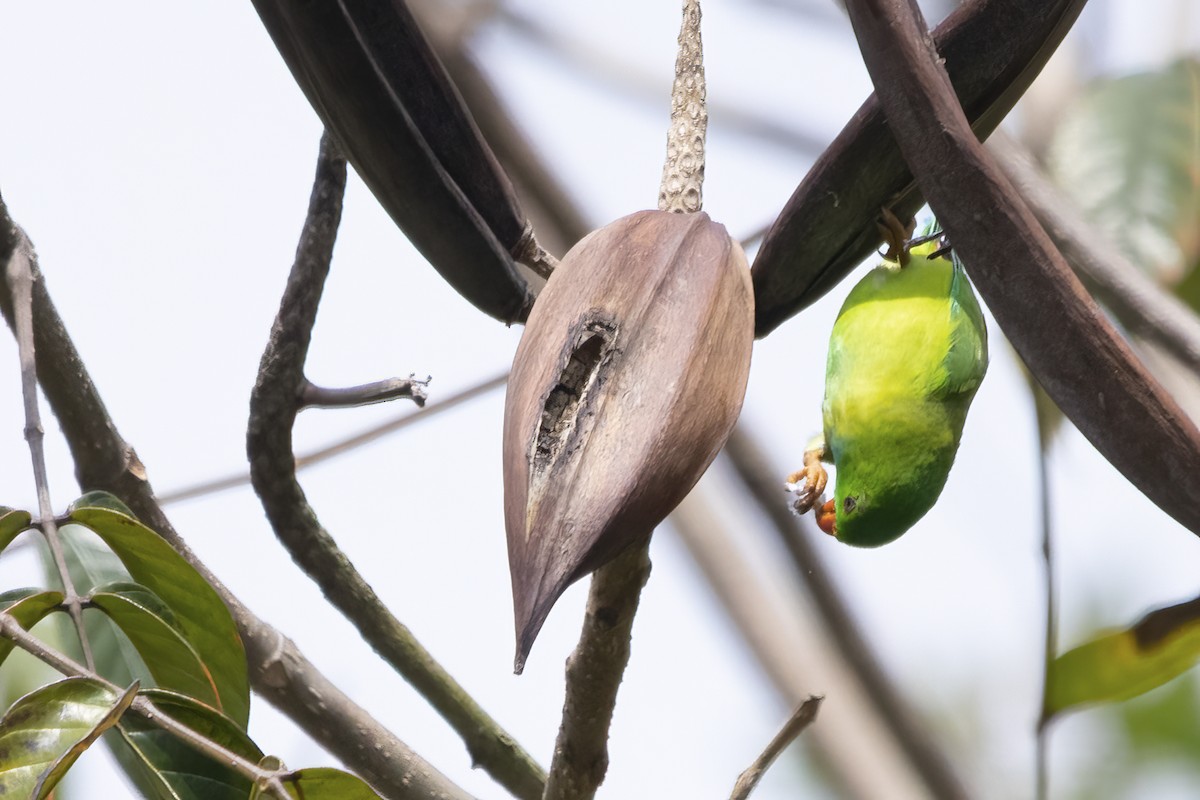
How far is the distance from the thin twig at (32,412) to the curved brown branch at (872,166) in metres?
0.33

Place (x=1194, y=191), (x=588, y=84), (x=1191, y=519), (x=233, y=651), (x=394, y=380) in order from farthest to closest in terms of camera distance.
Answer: (x=588, y=84) < (x=1194, y=191) < (x=394, y=380) < (x=233, y=651) < (x=1191, y=519)

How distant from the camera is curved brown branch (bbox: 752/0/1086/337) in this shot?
50 cm

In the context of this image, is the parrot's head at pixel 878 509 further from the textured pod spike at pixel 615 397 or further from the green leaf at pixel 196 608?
the green leaf at pixel 196 608

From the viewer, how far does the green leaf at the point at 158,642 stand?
1.70 feet

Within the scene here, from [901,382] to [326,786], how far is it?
0.34 m

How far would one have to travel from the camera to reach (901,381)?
0.61 m

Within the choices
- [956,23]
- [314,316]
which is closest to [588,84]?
[314,316]

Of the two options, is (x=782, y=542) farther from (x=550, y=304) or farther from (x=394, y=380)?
(x=550, y=304)

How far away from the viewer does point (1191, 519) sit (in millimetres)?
407

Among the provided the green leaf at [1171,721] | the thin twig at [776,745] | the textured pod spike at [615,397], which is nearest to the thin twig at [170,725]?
the textured pod spike at [615,397]

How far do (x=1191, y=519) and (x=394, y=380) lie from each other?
0.44m

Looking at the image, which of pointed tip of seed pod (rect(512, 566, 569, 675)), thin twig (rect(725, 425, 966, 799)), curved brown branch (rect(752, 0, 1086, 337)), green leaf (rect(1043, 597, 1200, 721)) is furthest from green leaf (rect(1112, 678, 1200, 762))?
pointed tip of seed pod (rect(512, 566, 569, 675))

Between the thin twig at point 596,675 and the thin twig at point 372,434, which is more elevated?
the thin twig at point 372,434

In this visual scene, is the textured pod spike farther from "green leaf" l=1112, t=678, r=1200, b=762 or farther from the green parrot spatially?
"green leaf" l=1112, t=678, r=1200, b=762
